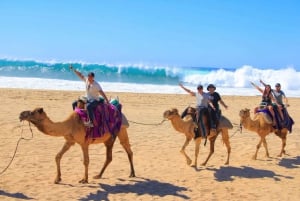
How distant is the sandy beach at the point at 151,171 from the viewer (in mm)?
8695

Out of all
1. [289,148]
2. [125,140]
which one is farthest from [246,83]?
[125,140]

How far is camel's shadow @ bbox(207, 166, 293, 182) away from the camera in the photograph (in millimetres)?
10266

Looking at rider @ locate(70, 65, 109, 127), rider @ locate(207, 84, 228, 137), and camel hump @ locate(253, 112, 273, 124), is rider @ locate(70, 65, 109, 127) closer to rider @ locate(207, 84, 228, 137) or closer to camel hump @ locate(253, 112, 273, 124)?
rider @ locate(207, 84, 228, 137)

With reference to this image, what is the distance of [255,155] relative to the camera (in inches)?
487

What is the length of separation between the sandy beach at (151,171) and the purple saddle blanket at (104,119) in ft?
3.24

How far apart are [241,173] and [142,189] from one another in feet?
8.98

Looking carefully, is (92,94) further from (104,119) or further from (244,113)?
(244,113)

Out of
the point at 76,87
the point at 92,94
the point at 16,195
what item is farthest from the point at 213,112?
the point at 76,87

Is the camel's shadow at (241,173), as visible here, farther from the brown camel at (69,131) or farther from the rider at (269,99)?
the rider at (269,99)

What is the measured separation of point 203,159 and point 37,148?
4257 mm

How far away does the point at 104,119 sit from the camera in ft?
30.4

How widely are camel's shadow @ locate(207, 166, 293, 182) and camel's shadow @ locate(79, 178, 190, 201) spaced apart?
1.35 m

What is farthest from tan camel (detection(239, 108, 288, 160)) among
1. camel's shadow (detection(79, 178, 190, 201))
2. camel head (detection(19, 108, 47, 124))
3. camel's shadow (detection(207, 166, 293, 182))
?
camel head (detection(19, 108, 47, 124))

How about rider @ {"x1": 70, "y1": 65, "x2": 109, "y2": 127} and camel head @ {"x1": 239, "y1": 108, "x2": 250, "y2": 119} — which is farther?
camel head @ {"x1": 239, "y1": 108, "x2": 250, "y2": 119}
